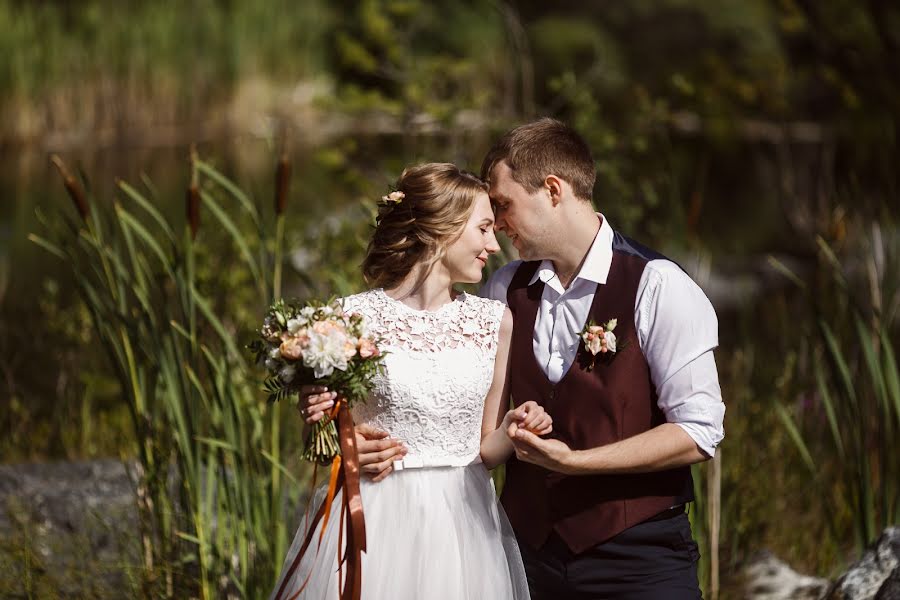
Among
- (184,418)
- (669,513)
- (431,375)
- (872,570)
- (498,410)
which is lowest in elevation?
(872,570)

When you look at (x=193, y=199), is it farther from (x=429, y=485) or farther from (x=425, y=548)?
(x=425, y=548)

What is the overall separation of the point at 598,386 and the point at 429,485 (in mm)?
476

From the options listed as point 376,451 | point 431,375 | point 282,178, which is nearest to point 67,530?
point 282,178

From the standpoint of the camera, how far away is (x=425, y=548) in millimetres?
2646

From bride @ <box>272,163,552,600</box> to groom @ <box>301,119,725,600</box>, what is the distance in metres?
0.07

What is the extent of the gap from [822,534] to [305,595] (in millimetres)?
2708

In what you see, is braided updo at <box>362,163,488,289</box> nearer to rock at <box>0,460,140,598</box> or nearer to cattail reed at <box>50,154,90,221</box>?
cattail reed at <box>50,154,90,221</box>

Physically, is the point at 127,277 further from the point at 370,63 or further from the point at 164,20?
the point at 164,20

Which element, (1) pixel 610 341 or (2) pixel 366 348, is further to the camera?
(1) pixel 610 341

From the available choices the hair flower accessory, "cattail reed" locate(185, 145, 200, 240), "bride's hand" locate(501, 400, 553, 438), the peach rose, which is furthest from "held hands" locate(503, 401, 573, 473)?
"cattail reed" locate(185, 145, 200, 240)

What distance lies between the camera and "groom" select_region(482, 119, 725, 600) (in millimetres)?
2527

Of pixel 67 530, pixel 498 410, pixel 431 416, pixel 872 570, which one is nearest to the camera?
pixel 431 416

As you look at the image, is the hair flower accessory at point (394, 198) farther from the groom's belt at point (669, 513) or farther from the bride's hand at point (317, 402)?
the groom's belt at point (669, 513)

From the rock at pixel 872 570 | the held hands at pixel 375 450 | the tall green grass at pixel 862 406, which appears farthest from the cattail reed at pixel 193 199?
the rock at pixel 872 570
